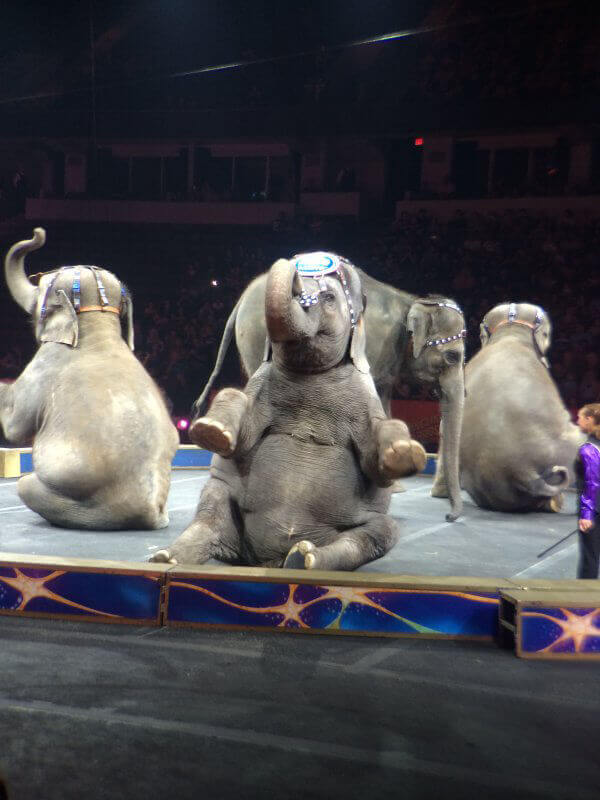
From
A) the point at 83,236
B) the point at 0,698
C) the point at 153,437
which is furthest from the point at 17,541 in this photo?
the point at 83,236

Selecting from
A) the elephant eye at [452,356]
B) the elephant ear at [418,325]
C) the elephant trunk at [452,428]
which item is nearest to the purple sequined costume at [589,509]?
the elephant trunk at [452,428]

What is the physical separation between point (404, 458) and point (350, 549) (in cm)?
42

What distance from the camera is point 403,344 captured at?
5.95 m

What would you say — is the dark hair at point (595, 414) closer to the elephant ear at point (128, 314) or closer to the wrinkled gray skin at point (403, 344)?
the wrinkled gray skin at point (403, 344)

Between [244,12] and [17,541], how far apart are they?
478 inches

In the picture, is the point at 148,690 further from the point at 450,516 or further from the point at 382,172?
the point at 382,172

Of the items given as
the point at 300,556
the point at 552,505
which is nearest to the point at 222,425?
the point at 300,556

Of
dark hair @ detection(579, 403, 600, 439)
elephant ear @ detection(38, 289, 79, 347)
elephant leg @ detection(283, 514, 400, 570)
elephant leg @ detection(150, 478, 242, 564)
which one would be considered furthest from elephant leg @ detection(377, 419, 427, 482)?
elephant ear @ detection(38, 289, 79, 347)

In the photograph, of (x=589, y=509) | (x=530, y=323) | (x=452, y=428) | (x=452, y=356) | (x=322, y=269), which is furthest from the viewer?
(x=530, y=323)

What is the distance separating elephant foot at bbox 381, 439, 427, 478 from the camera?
3012mm

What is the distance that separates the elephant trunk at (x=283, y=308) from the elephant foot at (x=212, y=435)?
0.36 metres

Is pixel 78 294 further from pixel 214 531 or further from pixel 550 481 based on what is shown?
pixel 550 481

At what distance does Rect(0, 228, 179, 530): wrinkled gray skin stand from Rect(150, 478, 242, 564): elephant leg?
0.91 meters

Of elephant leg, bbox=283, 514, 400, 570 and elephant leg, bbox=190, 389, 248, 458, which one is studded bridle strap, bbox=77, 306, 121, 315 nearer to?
elephant leg, bbox=190, 389, 248, 458
